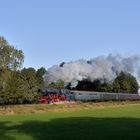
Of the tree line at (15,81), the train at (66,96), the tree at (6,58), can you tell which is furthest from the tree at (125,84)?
the tree at (6,58)

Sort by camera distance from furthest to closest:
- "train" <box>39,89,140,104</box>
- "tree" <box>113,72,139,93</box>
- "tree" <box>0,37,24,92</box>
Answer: "tree" <box>113,72,139,93</box>
"train" <box>39,89,140,104</box>
"tree" <box>0,37,24,92</box>

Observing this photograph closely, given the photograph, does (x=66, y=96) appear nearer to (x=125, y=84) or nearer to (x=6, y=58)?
(x=6, y=58)

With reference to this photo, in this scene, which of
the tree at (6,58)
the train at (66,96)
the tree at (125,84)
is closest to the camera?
the tree at (6,58)

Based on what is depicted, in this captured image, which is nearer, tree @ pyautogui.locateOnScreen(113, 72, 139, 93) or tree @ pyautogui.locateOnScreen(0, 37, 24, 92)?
tree @ pyautogui.locateOnScreen(0, 37, 24, 92)

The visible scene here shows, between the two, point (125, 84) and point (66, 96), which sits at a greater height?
point (125, 84)

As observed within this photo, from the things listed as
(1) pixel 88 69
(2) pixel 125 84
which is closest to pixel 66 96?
(1) pixel 88 69

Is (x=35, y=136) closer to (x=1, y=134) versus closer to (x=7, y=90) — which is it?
(x=1, y=134)

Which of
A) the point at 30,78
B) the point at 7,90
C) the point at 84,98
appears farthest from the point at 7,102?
the point at 84,98

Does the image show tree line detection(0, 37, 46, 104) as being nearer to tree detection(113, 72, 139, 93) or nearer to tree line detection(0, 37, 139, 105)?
tree line detection(0, 37, 139, 105)

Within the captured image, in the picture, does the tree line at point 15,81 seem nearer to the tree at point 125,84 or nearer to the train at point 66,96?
the train at point 66,96

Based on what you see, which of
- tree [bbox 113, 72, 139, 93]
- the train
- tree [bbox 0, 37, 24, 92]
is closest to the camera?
tree [bbox 0, 37, 24, 92]

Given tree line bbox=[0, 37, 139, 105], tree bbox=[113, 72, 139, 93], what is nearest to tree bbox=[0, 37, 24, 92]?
tree line bbox=[0, 37, 139, 105]

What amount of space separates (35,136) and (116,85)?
235 feet

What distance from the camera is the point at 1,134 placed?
19547mm
